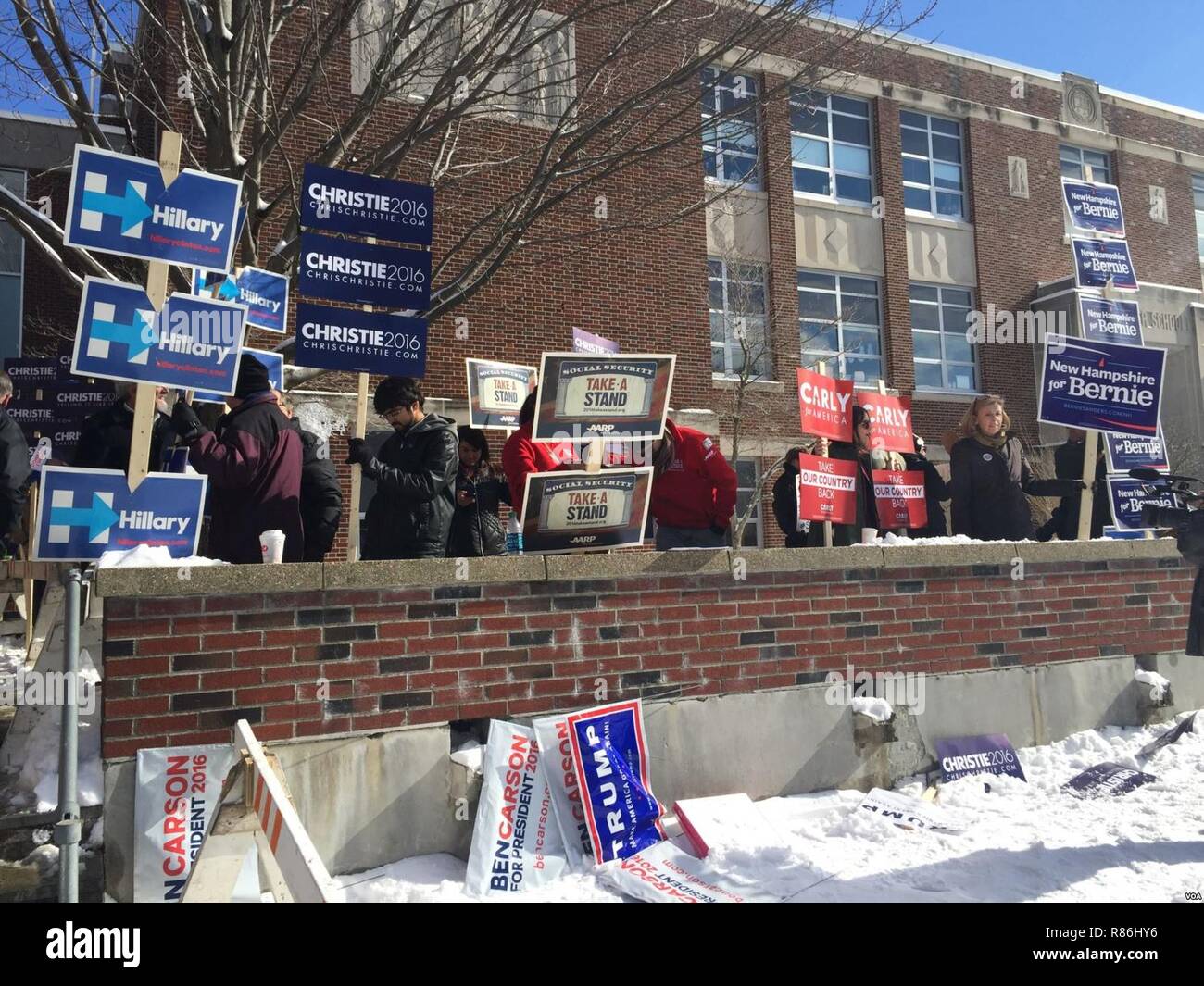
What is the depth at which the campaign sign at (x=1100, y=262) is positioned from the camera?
790 centimetres

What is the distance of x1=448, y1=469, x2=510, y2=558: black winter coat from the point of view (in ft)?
21.8

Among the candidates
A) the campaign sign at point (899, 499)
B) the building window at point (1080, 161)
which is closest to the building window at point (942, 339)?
the building window at point (1080, 161)

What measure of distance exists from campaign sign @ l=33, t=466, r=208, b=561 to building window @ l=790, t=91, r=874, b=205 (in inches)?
623

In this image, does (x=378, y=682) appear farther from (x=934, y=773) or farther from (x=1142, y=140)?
(x=1142, y=140)

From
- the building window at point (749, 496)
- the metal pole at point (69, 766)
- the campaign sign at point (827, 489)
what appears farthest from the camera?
the building window at point (749, 496)

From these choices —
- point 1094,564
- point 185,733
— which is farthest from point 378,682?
point 1094,564

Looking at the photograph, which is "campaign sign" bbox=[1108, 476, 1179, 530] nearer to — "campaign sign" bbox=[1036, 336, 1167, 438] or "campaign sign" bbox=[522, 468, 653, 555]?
"campaign sign" bbox=[1036, 336, 1167, 438]

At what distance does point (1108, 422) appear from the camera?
287 inches

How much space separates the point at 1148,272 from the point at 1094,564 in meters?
19.1

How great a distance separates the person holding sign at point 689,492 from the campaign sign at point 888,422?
212 centimetres

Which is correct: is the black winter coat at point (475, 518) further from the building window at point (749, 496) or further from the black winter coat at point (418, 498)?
the building window at point (749, 496)

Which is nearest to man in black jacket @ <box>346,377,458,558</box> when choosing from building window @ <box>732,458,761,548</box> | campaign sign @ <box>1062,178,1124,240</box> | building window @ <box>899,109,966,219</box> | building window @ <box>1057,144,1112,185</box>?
campaign sign @ <box>1062,178,1124,240</box>

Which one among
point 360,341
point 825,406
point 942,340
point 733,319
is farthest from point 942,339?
point 360,341

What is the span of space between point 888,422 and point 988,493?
115cm
